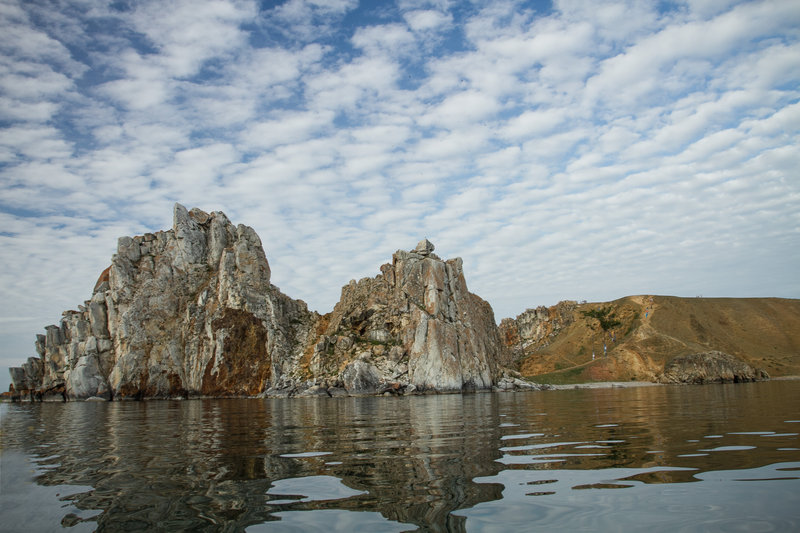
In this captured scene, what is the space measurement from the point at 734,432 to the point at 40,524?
67.1 ft

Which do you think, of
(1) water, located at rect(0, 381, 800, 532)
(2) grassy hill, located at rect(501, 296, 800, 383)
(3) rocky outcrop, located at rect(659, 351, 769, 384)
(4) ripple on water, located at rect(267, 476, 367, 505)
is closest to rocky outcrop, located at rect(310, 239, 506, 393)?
(2) grassy hill, located at rect(501, 296, 800, 383)

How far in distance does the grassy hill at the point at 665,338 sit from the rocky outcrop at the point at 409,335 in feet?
129

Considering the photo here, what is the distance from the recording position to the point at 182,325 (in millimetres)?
137875

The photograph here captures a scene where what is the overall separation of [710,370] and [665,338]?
85.4ft

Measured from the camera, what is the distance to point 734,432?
57.0ft

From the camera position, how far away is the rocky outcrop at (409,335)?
111 meters

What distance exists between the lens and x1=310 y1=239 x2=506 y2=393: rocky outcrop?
4375 inches

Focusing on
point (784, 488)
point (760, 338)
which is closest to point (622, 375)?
point (760, 338)

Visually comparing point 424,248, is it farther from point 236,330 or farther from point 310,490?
point 310,490

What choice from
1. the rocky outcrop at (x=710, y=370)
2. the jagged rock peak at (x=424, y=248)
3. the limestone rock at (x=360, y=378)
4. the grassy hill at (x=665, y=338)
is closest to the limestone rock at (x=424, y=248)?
the jagged rock peak at (x=424, y=248)

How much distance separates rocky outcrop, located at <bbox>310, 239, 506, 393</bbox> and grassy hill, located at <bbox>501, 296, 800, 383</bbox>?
39.2 m

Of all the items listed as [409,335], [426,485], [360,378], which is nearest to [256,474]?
[426,485]

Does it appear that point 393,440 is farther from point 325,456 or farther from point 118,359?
point 118,359

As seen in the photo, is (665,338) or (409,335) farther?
(665,338)
